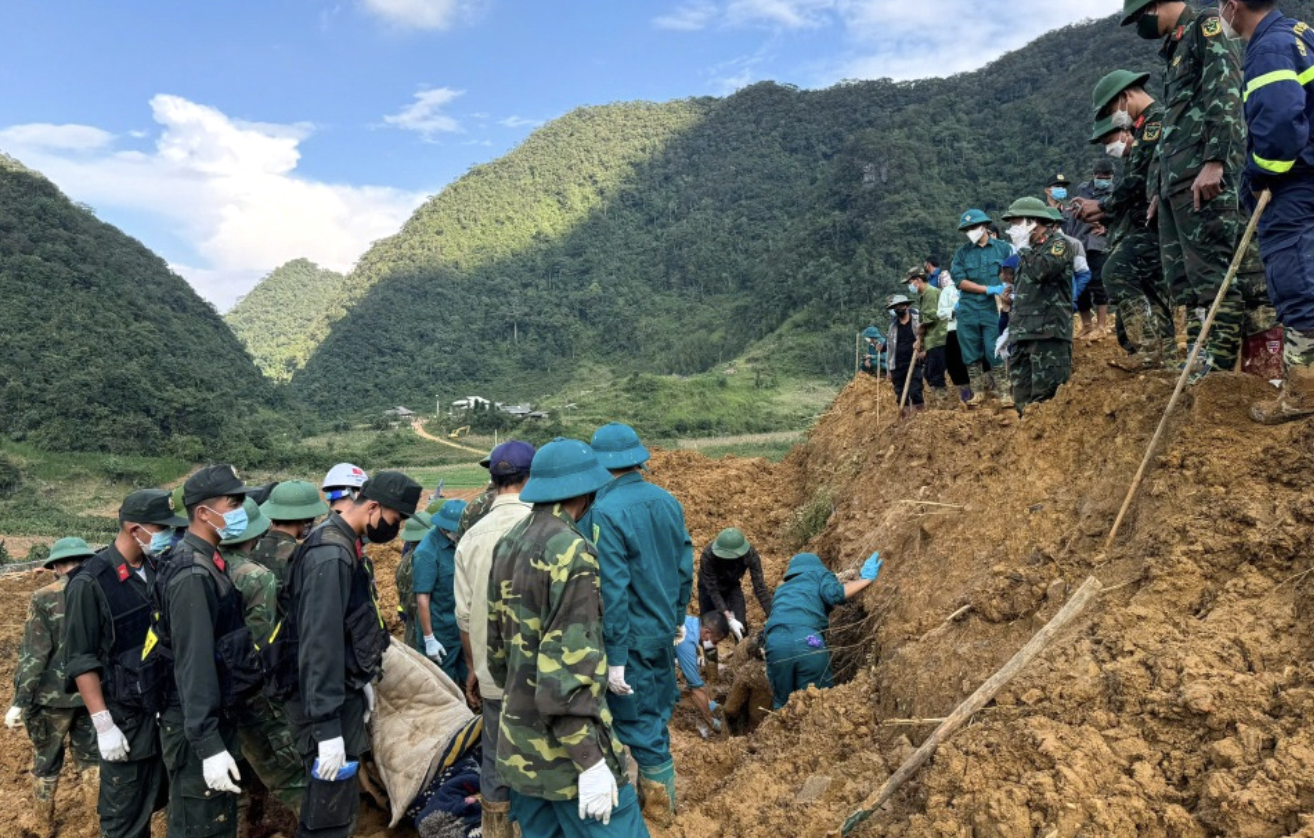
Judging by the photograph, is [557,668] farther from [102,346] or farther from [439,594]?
[102,346]

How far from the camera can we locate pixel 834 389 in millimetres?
43250

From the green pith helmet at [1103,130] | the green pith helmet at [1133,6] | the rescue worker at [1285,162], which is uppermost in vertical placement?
the green pith helmet at [1133,6]

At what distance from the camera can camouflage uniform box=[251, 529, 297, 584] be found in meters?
3.85

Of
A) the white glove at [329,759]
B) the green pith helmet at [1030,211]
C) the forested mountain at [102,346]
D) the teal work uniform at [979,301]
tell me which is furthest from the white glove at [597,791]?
the forested mountain at [102,346]

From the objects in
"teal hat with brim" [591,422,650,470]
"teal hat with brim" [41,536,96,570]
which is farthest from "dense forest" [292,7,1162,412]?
"teal hat with brim" [41,536,96,570]

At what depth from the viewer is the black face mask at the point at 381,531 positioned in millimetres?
3320

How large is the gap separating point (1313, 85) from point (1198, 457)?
1530 mm

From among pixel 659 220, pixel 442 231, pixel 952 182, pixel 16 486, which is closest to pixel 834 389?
pixel 952 182

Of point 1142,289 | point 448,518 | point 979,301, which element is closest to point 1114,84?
point 1142,289

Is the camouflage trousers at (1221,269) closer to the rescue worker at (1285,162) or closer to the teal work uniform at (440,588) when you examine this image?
the rescue worker at (1285,162)

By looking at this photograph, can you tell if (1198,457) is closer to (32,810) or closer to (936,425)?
(936,425)

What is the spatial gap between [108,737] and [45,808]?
144cm

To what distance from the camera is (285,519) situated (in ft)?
12.2

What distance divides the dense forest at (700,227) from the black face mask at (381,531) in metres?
43.9
